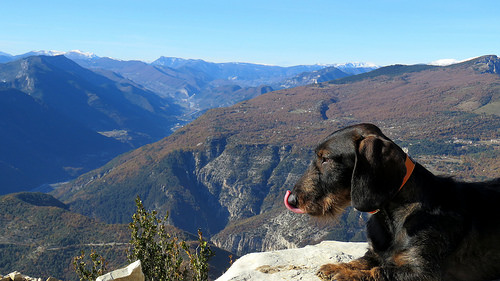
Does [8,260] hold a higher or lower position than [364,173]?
lower

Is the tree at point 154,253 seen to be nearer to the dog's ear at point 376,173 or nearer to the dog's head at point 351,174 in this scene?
the dog's head at point 351,174

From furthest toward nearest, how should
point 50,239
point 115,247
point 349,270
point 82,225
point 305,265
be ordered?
1. point 82,225
2. point 50,239
3. point 115,247
4. point 305,265
5. point 349,270

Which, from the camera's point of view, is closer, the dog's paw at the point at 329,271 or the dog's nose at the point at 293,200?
the dog's paw at the point at 329,271

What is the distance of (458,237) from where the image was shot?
13.6ft

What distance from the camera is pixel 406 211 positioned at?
4262 millimetres

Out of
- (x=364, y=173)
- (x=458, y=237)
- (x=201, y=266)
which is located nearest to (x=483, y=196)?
(x=458, y=237)

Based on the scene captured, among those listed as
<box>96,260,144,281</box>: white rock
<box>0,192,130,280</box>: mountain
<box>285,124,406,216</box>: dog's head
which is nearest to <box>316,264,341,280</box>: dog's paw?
<box>285,124,406,216</box>: dog's head

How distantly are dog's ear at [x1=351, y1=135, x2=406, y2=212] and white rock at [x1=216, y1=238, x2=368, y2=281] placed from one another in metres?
2.29

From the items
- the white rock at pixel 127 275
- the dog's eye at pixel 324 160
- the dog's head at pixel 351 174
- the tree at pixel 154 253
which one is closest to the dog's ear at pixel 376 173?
the dog's head at pixel 351 174

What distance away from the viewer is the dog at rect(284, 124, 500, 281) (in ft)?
13.2

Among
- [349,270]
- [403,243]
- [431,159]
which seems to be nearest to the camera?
[403,243]

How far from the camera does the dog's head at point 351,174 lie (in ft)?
13.2

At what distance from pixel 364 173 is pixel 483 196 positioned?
1.57m

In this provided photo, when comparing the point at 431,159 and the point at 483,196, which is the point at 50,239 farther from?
the point at 431,159
